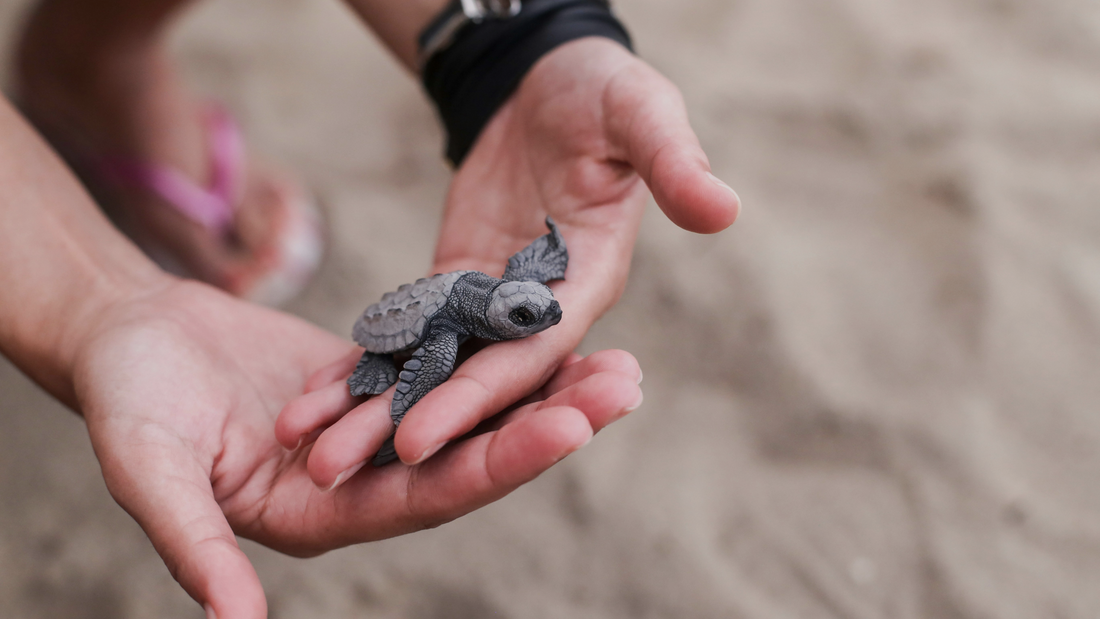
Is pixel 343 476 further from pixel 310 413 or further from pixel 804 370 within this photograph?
pixel 804 370

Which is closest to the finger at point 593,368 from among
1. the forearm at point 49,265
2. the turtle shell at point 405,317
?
the turtle shell at point 405,317

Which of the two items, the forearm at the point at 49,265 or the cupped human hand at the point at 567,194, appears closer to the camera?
the cupped human hand at the point at 567,194

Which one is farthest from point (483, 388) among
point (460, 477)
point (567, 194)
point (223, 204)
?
point (223, 204)

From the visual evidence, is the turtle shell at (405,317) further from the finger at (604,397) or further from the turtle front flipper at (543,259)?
the finger at (604,397)

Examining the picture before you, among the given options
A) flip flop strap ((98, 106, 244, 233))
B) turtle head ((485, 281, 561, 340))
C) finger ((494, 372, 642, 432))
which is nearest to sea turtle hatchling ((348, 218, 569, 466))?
turtle head ((485, 281, 561, 340))

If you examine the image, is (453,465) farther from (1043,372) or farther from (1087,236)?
(1087,236)

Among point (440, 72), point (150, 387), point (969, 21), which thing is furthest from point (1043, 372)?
point (150, 387)

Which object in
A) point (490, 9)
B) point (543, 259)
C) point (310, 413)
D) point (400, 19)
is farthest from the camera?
point (400, 19)
